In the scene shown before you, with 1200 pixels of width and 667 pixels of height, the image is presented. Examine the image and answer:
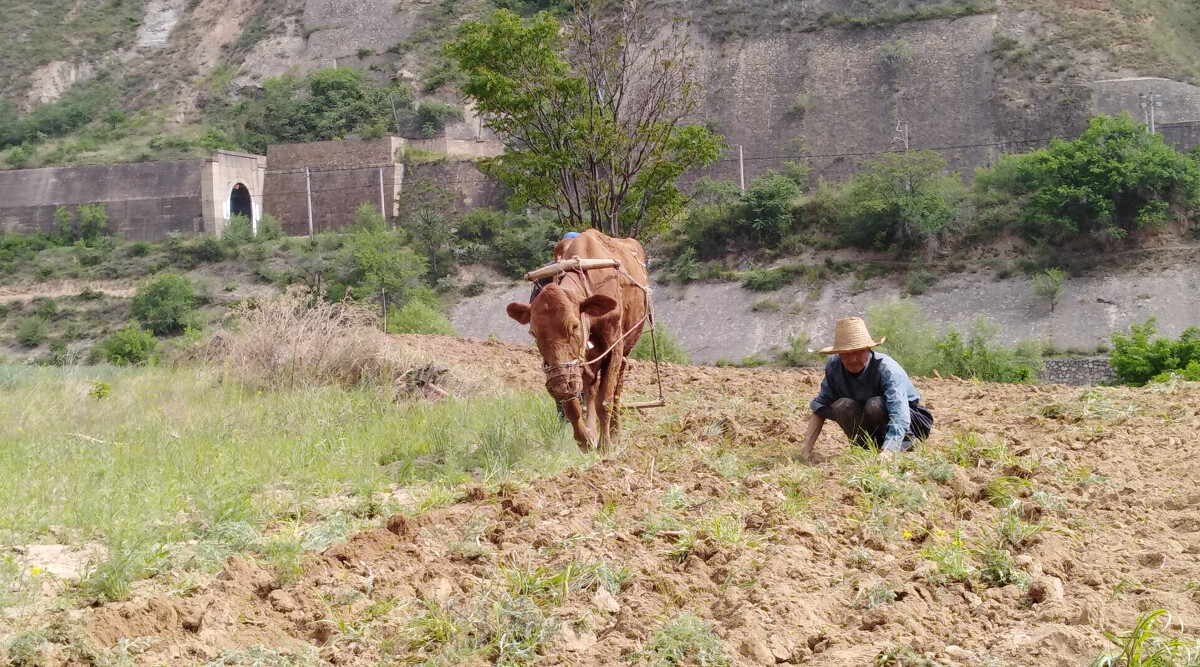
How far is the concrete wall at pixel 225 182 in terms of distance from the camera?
4912 centimetres

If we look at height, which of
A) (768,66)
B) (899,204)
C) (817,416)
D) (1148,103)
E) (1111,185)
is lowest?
(817,416)

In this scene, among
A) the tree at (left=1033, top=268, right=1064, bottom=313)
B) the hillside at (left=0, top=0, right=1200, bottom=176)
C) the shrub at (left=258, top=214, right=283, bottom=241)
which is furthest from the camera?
the shrub at (left=258, top=214, right=283, bottom=241)

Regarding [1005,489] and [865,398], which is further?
[865,398]

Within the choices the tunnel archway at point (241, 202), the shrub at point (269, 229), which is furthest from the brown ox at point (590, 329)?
the tunnel archway at point (241, 202)

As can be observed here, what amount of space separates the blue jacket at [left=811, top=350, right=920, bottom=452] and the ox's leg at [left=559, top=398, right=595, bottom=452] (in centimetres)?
158

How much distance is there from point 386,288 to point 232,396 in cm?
2841

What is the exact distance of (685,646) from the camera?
3.83 meters

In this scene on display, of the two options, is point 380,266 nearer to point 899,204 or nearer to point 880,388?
point 899,204

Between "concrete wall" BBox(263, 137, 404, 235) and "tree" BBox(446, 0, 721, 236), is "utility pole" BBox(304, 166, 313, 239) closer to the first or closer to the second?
"concrete wall" BBox(263, 137, 404, 235)

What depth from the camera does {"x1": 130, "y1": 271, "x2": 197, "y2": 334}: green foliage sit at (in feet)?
132

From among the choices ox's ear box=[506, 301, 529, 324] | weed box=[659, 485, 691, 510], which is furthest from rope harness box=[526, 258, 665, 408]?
weed box=[659, 485, 691, 510]

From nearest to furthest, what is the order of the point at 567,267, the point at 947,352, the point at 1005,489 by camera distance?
1. the point at 1005,489
2. the point at 567,267
3. the point at 947,352

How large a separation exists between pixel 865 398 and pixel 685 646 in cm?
363

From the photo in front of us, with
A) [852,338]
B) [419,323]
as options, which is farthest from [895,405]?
[419,323]
